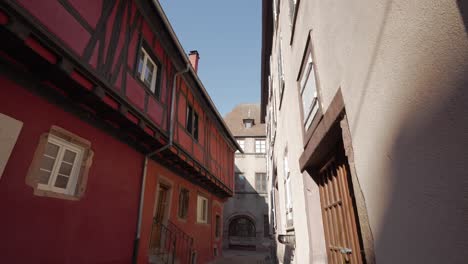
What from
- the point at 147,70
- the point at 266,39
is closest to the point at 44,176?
the point at 147,70

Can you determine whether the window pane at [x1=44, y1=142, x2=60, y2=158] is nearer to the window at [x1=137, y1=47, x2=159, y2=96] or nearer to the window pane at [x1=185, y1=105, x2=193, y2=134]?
the window at [x1=137, y1=47, x2=159, y2=96]

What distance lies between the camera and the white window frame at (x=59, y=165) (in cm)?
396

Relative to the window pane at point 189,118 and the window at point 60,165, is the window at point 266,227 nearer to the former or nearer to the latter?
the window pane at point 189,118

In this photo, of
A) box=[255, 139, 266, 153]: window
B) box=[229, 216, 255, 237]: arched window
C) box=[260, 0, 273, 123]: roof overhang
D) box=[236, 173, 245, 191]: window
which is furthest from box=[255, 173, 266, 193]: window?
box=[260, 0, 273, 123]: roof overhang

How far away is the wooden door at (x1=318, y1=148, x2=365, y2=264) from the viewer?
2328 mm

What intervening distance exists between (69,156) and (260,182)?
1792 cm

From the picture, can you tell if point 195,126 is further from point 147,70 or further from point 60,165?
point 60,165

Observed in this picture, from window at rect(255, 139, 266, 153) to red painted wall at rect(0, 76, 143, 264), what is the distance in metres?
16.8

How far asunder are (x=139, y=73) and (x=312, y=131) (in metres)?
4.76

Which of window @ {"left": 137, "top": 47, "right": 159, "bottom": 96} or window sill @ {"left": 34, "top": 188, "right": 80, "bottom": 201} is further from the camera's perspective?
window @ {"left": 137, "top": 47, "right": 159, "bottom": 96}

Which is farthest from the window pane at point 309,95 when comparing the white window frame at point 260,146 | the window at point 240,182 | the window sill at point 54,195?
the white window frame at point 260,146

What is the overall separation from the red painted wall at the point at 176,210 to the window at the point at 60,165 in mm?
2186

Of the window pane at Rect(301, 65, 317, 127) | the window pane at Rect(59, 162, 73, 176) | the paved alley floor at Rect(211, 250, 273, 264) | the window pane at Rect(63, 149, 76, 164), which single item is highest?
the window pane at Rect(301, 65, 317, 127)

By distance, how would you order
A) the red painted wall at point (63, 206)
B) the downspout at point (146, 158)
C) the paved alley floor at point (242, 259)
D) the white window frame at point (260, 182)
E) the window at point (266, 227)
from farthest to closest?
the white window frame at point (260, 182) < the window at point (266, 227) < the paved alley floor at point (242, 259) < the downspout at point (146, 158) < the red painted wall at point (63, 206)
